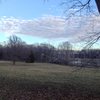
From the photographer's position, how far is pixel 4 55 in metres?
114


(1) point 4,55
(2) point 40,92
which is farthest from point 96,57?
(1) point 4,55

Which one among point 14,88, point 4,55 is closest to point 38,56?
point 4,55

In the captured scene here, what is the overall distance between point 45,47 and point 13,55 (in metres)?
49.8

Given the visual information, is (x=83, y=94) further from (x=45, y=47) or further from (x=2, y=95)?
(x=45, y=47)

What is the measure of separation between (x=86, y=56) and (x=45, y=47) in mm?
128812

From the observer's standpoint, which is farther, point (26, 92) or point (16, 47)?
A: point (16, 47)

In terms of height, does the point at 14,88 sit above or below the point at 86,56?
below

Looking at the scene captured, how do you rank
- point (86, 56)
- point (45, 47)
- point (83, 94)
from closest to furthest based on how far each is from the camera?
point (86, 56) → point (83, 94) → point (45, 47)

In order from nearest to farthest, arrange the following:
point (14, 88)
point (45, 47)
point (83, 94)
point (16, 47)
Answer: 1. point (83, 94)
2. point (14, 88)
3. point (16, 47)
4. point (45, 47)

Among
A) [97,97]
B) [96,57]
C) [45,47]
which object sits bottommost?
[97,97]

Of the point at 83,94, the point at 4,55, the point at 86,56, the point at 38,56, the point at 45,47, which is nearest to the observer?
the point at 86,56

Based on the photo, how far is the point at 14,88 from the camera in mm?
19641

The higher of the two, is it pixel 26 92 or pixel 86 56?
pixel 86 56

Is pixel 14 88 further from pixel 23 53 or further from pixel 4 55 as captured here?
pixel 4 55
